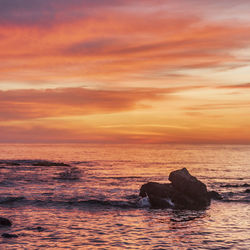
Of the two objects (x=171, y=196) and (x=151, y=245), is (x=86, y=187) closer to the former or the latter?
(x=171, y=196)

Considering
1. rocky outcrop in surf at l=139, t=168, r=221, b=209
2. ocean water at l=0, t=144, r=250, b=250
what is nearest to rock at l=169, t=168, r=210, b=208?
rocky outcrop in surf at l=139, t=168, r=221, b=209

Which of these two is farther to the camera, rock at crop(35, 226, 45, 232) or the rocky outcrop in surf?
the rocky outcrop in surf

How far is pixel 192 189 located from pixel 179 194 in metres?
1.65

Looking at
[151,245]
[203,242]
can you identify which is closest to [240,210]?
[203,242]

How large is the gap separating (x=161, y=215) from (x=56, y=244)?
12549 millimetres

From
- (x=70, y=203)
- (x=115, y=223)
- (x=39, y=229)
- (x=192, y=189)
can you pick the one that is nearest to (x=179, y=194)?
(x=192, y=189)

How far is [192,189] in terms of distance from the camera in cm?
3775

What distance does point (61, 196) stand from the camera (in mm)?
40156

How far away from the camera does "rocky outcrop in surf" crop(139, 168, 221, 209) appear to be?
117 ft

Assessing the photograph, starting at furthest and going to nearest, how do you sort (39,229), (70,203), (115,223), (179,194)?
(179,194)
(70,203)
(115,223)
(39,229)

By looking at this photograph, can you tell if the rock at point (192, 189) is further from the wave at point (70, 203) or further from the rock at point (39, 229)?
the rock at point (39, 229)

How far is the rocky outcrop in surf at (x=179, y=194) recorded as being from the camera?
1401 inches

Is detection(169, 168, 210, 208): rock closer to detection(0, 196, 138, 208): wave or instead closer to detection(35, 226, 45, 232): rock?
detection(0, 196, 138, 208): wave

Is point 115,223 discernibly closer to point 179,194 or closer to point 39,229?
point 39,229
